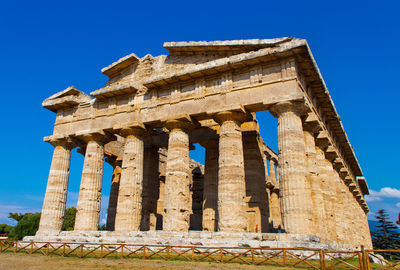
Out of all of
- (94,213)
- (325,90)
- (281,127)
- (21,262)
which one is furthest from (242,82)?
(21,262)

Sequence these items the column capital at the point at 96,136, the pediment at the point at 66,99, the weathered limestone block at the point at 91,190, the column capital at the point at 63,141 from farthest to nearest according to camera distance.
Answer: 1. the pediment at the point at 66,99
2. the column capital at the point at 63,141
3. the column capital at the point at 96,136
4. the weathered limestone block at the point at 91,190

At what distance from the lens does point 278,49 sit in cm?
1670

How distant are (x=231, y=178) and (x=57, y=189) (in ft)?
38.2

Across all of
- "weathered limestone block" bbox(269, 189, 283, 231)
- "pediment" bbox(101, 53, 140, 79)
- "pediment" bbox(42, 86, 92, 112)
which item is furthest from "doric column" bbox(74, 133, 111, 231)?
"weathered limestone block" bbox(269, 189, 283, 231)

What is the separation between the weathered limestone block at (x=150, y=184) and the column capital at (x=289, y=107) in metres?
11.1

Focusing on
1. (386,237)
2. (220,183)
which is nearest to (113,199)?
(220,183)

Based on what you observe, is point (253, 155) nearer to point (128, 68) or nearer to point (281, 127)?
point (281, 127)

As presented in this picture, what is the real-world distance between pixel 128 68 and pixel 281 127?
1091 cm

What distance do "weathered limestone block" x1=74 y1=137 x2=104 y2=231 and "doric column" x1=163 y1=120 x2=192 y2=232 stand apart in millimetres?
5180

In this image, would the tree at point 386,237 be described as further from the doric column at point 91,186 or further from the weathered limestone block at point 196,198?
the doric column at point 91,186

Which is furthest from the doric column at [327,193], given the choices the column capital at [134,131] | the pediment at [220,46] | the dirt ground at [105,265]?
the column capital at [134,131]

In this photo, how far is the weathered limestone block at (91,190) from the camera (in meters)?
20.1

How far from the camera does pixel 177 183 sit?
18.2 m

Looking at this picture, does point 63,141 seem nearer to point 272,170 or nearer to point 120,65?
point 120,65
